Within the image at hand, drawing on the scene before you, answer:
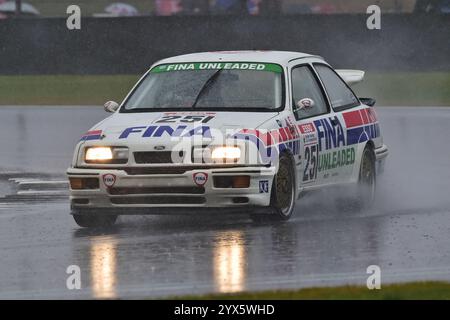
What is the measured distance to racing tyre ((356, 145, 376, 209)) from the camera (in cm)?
1314

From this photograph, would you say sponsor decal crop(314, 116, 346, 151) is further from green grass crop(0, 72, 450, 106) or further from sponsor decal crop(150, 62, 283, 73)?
green grass crop(0, 72, 450, 106)

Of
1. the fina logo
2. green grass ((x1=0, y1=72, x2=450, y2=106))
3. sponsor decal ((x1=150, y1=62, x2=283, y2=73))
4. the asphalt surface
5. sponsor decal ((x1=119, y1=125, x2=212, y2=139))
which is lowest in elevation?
the asphalt surface

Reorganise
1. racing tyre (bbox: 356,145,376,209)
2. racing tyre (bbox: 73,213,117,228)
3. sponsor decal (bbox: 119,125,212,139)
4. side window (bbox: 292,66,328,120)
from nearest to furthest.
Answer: sponsor decal (bbox: 119,125,212,139) → racing tyre (bbox: 73,213,117,228) → side window (bbox: 292,66,328,120) → racing tyre (bbox: 356,145,376,209)

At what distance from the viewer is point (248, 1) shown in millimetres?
33469

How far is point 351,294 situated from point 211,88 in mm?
4611

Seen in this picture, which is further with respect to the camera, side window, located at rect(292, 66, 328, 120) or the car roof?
the car roof

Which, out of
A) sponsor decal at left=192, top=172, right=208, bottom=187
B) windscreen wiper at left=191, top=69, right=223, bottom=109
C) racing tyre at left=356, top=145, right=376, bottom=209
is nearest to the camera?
sponsor decal at left=192, top=172, right=208, bottom=187

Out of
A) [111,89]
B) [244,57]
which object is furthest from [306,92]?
[111,89]

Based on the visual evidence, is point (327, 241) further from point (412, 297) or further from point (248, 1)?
point (248, 1)

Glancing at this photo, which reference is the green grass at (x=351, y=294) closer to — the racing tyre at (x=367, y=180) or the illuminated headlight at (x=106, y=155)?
the illuminated headlight at (x=106, y=155)

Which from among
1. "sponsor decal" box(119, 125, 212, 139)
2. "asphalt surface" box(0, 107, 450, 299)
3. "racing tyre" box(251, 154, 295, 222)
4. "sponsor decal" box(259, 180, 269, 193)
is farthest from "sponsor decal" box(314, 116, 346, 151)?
"sponsor decal" box(119, 125, 212, 139)

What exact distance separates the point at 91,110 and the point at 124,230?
15.4 m
